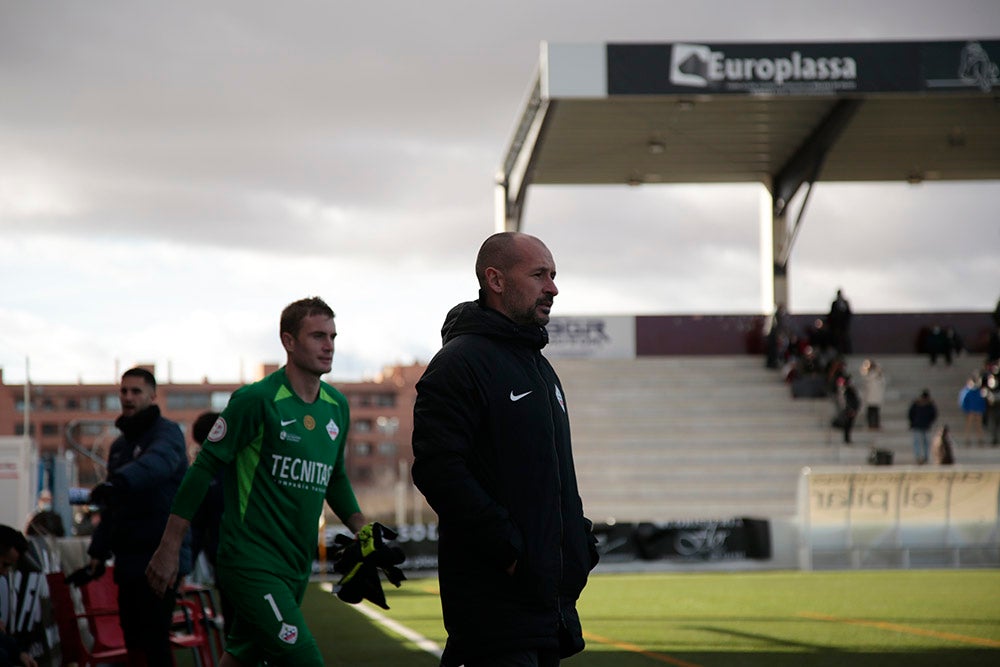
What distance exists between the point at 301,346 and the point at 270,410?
1.12ft

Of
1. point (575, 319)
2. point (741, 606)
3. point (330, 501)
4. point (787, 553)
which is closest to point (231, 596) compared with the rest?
point (330, 501)

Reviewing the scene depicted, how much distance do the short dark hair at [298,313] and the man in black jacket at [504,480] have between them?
1.94 m

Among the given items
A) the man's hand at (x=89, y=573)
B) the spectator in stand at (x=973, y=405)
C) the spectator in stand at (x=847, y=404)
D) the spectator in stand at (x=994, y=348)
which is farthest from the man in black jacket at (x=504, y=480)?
the spectator in stand at (x=994, y=348)

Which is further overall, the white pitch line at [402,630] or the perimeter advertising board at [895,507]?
the perimeter advertising board at [895,507]

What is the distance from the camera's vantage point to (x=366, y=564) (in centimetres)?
568

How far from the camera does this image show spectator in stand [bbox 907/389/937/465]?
32000 millimetres

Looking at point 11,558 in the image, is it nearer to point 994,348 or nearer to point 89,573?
point 89,573

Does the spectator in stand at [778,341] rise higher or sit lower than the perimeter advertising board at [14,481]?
higher

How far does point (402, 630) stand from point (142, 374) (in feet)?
21.2

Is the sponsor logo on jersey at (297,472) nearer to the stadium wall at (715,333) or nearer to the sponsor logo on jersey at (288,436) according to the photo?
the sponsor logo on jersey at (288,436)

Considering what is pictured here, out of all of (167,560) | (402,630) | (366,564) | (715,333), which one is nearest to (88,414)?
(402,630)

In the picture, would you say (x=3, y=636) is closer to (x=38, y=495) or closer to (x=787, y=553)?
(x=38, y=495)

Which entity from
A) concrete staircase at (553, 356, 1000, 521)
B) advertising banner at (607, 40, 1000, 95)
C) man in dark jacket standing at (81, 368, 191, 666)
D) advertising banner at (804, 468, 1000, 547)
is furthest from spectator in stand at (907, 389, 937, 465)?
man in dark jacket standing at (81, 368, 191, 666)

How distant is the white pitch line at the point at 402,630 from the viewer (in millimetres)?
12636
